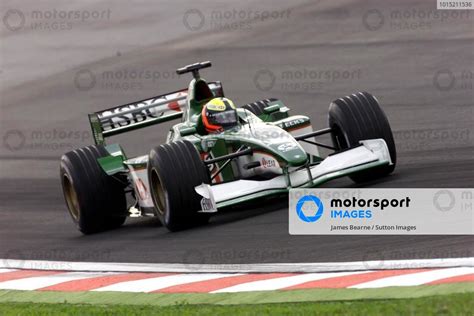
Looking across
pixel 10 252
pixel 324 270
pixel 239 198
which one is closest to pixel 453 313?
pixel 324 270

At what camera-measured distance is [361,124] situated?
14133 mm

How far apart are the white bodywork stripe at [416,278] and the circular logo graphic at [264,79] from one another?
41.1 ft

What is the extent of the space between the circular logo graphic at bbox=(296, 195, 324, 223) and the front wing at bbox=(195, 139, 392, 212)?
86 centimetres

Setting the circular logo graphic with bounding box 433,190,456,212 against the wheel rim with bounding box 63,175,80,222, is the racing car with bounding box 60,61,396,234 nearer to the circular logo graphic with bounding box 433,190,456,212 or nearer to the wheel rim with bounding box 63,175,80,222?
the wheel rim with bounding box 63,175,80,222

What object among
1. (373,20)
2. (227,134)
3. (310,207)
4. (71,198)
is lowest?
(71,198)

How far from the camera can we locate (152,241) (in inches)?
532

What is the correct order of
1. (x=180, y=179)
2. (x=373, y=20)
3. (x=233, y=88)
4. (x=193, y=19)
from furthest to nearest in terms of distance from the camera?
1. (x=193, y=19)
2. (x=373, y=20)
3. (x=233, y=88)
4. (x=180, y=179)

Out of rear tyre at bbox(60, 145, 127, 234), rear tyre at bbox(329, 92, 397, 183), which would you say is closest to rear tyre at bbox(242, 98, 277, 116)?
rear tyre at bbox(329, 92, 397, 183)

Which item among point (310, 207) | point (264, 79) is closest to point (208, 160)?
point (310, 207)

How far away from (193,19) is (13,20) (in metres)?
4.27

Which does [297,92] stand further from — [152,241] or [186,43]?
[152,241]

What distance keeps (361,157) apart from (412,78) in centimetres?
766

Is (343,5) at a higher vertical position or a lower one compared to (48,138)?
higher

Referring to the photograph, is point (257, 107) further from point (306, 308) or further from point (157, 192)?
point (306, 308)
